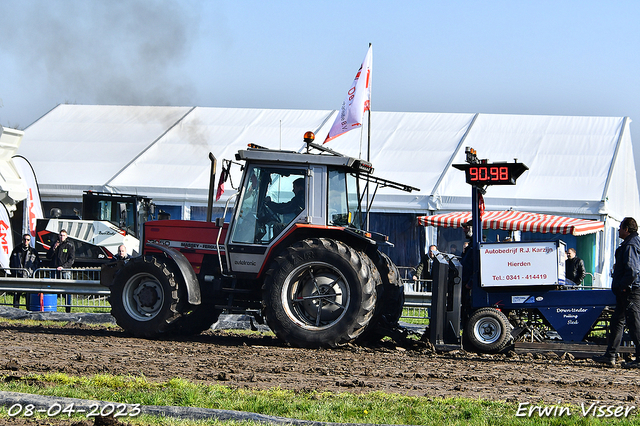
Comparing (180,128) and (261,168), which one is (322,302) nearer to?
(261,168)

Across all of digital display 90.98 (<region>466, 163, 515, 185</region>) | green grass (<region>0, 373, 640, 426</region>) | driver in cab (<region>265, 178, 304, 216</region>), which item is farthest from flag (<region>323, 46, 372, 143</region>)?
green grass (<region>0, 373, 640, 426</region>)

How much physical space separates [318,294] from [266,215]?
1.21 m

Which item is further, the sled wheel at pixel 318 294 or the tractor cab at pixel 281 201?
the tractor cab at pixel 281 201

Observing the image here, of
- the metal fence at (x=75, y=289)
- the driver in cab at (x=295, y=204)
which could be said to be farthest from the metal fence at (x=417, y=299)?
the driver in cab at (x=295, y=204)

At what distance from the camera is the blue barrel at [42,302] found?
13750mm

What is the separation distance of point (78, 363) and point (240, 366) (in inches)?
62.5

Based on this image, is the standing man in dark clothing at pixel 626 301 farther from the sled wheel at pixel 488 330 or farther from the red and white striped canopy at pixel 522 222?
the red and white striped canopy at pixel 522 222

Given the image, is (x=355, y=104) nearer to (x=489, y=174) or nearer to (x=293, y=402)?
(x=489, y=174)

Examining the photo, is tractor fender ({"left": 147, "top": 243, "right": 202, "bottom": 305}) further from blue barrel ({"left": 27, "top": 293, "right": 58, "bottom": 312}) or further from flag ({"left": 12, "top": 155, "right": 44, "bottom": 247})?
flag ({"left": 12, "top": 155, "right": 44, "bottom": 247})

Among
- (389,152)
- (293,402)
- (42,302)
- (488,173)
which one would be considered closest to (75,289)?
(42,302)

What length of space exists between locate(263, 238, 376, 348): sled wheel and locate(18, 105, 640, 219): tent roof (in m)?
9.73

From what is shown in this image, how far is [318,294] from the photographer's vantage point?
29.9 ft

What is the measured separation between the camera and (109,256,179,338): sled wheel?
9461mm

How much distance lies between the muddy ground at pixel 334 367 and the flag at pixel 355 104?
4358mm
